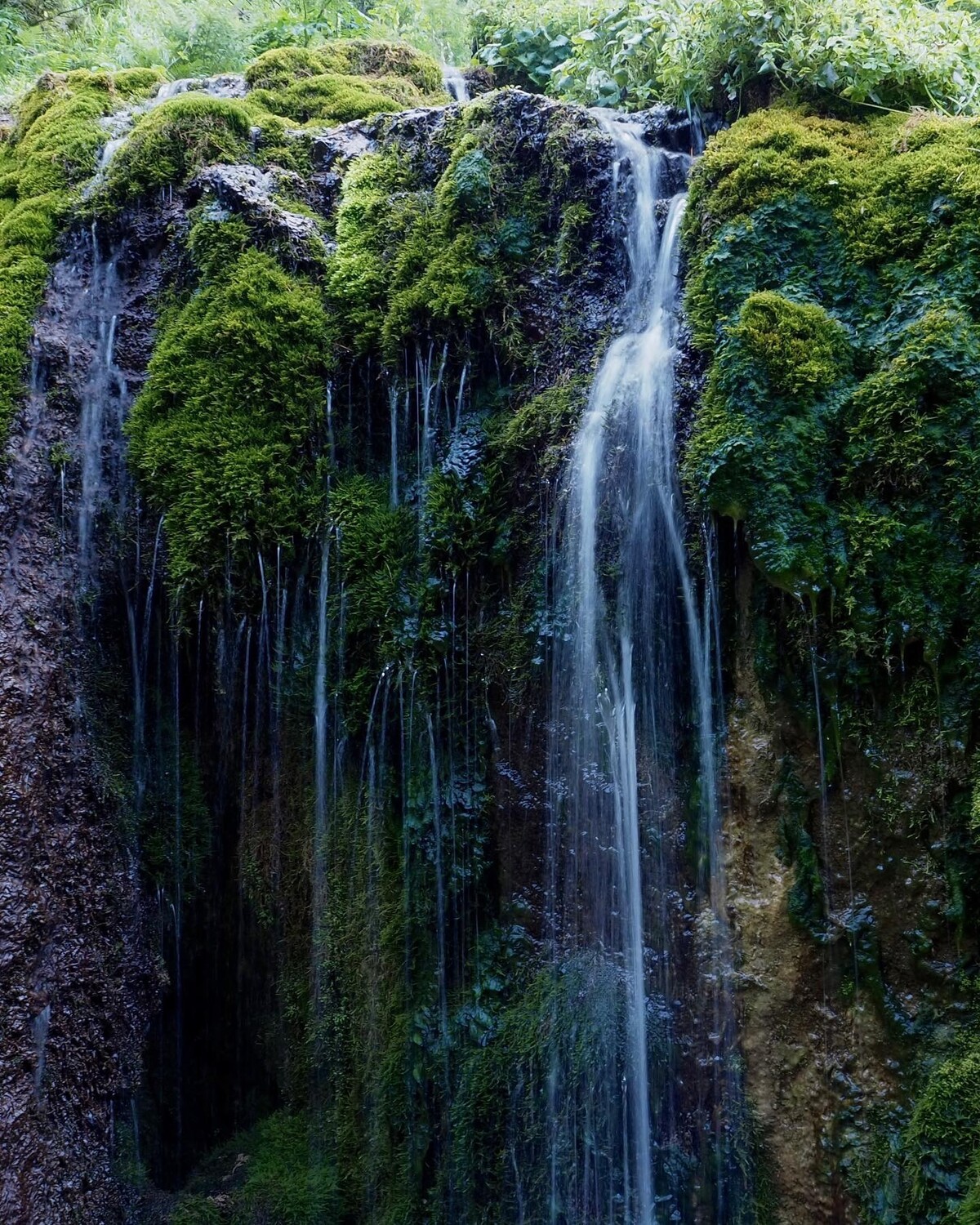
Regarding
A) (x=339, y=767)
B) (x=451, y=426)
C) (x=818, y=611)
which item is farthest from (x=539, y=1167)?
(x=451, y=426)

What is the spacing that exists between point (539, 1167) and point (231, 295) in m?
4.74

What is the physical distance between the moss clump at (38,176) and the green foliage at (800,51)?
3.58m

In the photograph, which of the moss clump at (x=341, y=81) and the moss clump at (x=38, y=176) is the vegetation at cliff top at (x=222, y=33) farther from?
the moss clump at (x=38, y=176)

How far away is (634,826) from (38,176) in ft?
18.1

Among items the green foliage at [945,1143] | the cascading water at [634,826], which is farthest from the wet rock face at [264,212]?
the green foliage at [945,1143]

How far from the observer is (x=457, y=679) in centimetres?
486

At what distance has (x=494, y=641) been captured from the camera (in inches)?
187

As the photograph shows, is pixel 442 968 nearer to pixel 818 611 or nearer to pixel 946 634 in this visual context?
pixel 818 611

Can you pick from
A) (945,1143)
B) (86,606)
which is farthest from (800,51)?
(945,1143)

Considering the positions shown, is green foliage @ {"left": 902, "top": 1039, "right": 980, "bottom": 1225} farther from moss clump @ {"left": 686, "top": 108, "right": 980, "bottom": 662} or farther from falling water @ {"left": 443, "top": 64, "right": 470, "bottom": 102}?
falling water @ {"left": 443, "top": 64, "right": 470, "bottom": 102}

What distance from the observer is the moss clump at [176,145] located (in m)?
5.88

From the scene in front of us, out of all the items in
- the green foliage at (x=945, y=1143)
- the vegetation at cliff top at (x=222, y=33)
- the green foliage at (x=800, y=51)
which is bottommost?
the green foliage at (x=945, y=1143)

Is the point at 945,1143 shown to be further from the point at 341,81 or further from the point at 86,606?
the point at 341,81

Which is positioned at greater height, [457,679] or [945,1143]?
[457,679]
